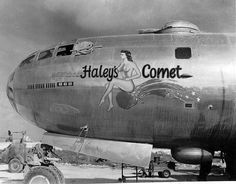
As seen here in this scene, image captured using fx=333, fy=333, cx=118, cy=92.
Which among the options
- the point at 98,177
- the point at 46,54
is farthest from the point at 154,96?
the point at 98,177

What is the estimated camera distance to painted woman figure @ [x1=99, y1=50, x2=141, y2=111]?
34.6 ft

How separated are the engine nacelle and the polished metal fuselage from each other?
23 centimetres

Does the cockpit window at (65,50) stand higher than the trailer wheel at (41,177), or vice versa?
the cockpit window at (65,50)

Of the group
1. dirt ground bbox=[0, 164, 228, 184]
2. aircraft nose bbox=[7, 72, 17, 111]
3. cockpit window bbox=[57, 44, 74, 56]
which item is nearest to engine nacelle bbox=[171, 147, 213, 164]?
cockpit window bbox=[57, 44, 74, 56]

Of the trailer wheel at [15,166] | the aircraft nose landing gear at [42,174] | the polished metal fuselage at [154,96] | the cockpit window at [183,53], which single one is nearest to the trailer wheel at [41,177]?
the aircraft nose landing gear at [42,174]

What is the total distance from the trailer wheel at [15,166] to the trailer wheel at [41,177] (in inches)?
534

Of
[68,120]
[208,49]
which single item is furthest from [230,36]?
[68,120]

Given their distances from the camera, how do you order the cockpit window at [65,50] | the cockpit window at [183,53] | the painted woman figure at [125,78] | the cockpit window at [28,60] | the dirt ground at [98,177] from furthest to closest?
1. the dirt ground at [98,177]
2. the cockpit window at [28,60]
3. the cockpit window at [65,50]
4. the cockpit window at [183,53]
5. the painted woman figure at [125,78]

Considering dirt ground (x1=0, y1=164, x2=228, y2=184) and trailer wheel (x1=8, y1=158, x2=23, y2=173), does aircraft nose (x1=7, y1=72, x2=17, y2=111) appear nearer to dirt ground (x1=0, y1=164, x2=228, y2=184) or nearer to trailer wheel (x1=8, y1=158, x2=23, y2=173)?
dirt ground (x1=0, y1=164, x2=228, y2=184)

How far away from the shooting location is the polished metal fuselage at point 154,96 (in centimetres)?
1038

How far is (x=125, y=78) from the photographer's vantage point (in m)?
10.6

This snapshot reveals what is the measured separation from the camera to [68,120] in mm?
11164

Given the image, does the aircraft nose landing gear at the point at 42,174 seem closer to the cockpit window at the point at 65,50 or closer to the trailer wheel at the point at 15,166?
the cockpit window at the point at 65,50

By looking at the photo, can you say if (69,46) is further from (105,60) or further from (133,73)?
(133,73)
